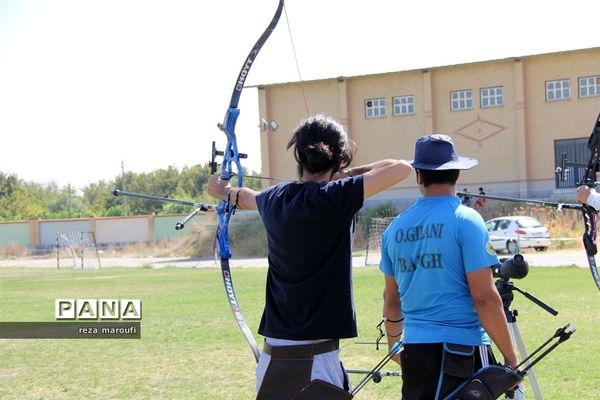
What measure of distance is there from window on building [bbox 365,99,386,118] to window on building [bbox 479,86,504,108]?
19.8ft

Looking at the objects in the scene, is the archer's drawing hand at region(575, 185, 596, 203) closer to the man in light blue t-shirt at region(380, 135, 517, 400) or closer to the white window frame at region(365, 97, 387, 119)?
the man in light blue t-shirt at region(380, 135, 517, 400)

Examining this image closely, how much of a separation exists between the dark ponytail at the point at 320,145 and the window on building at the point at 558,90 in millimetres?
45300

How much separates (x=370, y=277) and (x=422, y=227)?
20.3 m

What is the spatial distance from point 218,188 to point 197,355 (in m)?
6.25

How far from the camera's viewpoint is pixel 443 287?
12.9ft

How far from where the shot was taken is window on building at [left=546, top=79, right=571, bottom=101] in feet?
153

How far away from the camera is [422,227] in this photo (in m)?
3.97

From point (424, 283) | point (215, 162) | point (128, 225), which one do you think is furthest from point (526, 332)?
point (128, 225)

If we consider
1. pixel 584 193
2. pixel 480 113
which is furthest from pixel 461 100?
pixel 584 193

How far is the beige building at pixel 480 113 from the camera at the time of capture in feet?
153

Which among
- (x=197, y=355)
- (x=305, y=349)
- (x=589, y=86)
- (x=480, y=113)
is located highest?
(x=589, y=86)

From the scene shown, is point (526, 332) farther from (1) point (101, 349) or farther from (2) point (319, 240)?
(2) point (319, 240)

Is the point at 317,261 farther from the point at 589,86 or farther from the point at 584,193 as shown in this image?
the point at 589,86

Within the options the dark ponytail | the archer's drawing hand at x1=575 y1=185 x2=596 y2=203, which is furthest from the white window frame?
the dark ponytail
